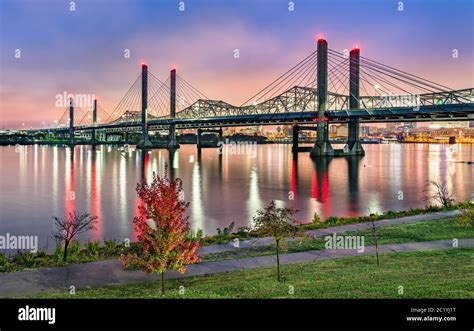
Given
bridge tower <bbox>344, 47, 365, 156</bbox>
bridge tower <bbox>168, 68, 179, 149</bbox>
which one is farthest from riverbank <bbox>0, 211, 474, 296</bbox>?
bridge tower <bbox>168, 68, 179, 149</bbox>

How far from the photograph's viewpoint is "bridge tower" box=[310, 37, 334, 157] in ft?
313

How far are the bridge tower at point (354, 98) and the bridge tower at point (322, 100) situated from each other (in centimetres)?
920

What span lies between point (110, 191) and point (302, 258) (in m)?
31.5

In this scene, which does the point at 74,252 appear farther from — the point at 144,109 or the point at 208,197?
the point at 144,109

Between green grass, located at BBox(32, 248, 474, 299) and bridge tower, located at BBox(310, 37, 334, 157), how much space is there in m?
83.3

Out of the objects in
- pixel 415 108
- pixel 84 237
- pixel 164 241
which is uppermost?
pixel 415 108

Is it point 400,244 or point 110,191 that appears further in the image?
point 110,191

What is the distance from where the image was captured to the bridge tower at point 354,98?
10394 centimetres

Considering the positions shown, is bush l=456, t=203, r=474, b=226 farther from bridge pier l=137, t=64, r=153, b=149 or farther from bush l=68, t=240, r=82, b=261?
bridge pier l=137, t=64, r=153, b=149

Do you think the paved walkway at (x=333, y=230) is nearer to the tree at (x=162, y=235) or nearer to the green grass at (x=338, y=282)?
the green grass at (x=338, y=282)

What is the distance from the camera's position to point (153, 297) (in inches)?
397
